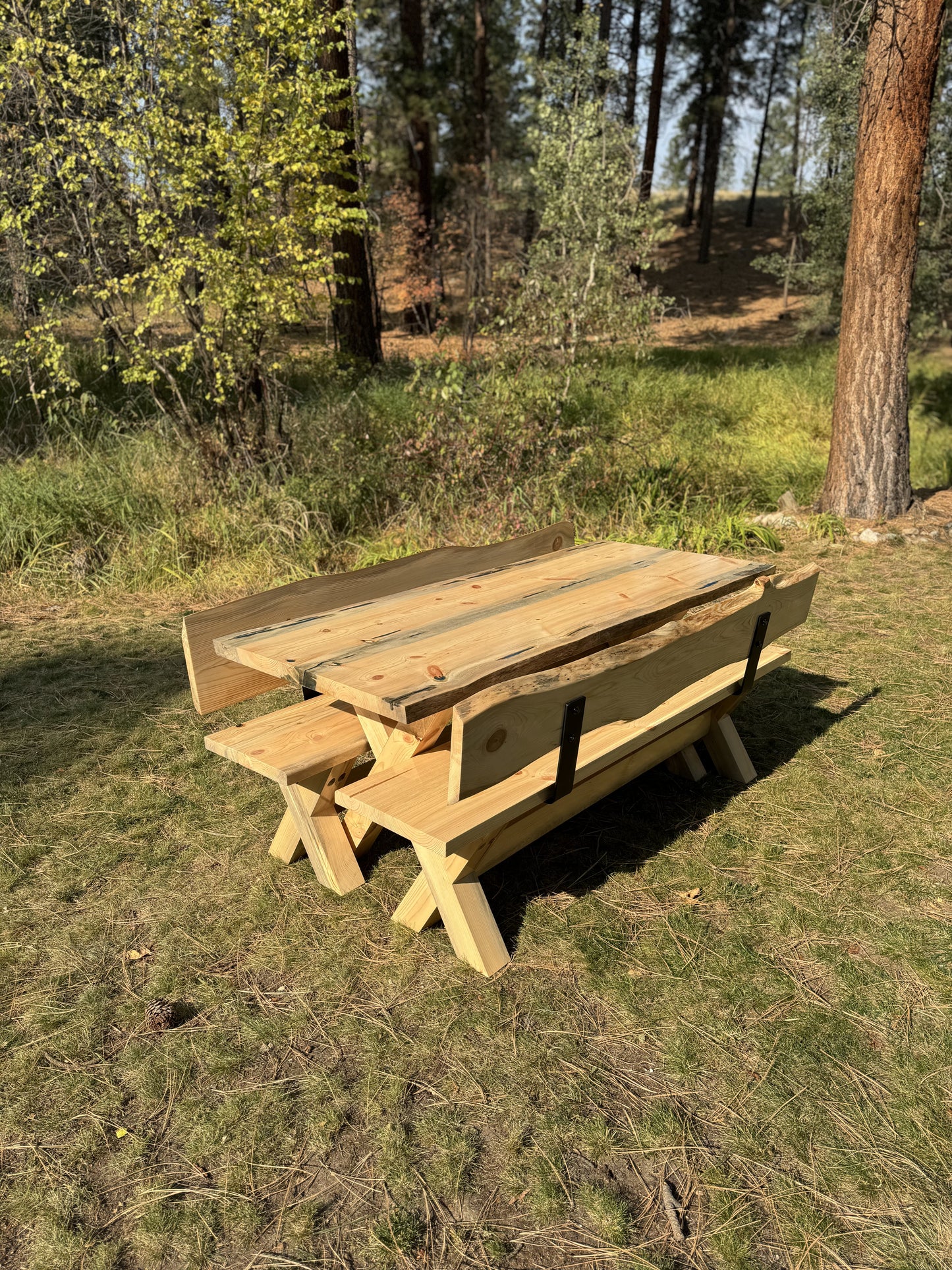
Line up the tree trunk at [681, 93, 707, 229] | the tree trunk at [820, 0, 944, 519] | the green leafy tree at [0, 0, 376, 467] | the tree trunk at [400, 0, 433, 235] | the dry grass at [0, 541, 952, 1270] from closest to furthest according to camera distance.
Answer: the dry grass at [0, 541, 952, 1270], the green leafy tree at [0, 0, 376, 467], the tree trunk at [820, 0, 944, 519], the tree trunk at [400, 0, 433, 235], the tree trunk at [681, 93, 707, 229]

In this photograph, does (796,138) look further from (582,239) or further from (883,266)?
(883,266)

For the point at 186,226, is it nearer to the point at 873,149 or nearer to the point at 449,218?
the point at 873,149

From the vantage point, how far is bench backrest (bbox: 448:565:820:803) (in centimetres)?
202

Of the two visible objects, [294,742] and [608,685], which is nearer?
[608,685]

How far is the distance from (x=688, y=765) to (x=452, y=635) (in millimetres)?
1372

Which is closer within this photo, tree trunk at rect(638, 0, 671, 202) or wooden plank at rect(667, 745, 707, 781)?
wooden plank at rect(667, 745, 707, 781)

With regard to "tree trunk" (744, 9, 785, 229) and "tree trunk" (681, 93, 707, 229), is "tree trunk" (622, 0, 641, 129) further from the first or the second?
"tree trunk" (744, 9, 785, 229)

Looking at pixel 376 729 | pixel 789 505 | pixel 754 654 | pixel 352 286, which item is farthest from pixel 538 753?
pixel 352 286

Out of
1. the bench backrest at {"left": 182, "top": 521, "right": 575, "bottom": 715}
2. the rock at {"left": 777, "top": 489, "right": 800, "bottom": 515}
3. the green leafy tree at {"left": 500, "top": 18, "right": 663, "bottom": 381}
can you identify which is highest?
the green leafy tree at {"left": 500, "top": 18, "right": 663, "bottom": 381}

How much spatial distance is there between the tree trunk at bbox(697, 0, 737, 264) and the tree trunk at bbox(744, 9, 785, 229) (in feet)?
19.4

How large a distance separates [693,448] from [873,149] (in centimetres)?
277

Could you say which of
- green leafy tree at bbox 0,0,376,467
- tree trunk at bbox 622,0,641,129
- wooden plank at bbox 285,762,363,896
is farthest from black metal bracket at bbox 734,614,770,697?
tree trunk at bbox 622,0,641,129

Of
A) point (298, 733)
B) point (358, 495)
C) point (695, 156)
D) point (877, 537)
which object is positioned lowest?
point (877, 537)

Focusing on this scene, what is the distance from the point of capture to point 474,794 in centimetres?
228
